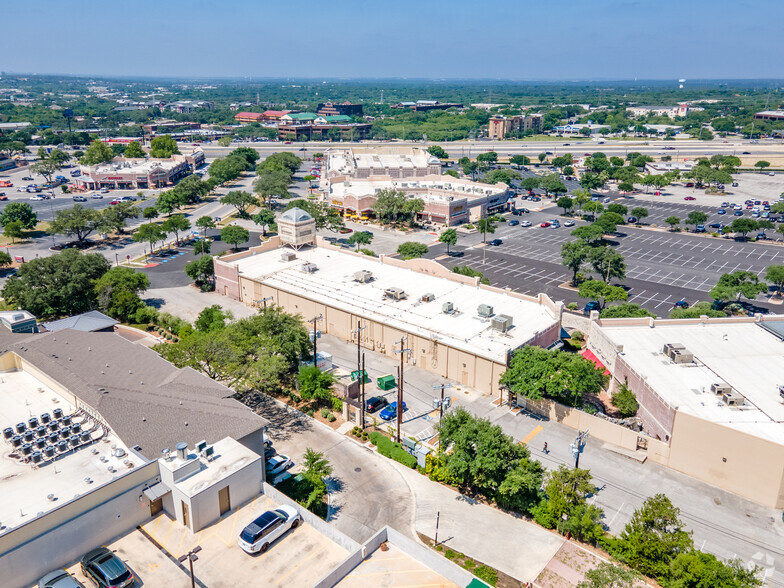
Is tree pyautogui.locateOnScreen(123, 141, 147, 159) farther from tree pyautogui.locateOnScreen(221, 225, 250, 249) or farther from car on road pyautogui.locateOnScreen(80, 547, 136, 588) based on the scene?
car on road pyautogui.locateOnScreen(80, 547, 136, 588)

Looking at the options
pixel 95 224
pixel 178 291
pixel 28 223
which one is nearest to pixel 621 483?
pixel 178 291

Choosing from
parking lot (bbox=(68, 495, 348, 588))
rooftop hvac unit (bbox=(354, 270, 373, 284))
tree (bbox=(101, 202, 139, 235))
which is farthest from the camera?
tree (bbox=(101, 202, 139, 235))

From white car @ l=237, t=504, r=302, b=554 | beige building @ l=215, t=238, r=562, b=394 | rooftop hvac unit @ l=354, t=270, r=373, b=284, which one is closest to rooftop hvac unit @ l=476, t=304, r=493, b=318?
beige building @ l=215, t=238, r=562, b=394

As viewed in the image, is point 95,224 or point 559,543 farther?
point 95,224

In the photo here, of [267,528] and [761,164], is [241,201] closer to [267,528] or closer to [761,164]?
[267,528]

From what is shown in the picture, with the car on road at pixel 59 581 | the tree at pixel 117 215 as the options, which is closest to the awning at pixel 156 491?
the car on road at pixel 59 581

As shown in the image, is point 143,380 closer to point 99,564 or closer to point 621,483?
point 99,564

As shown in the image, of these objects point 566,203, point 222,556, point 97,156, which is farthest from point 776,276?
point 97,156
